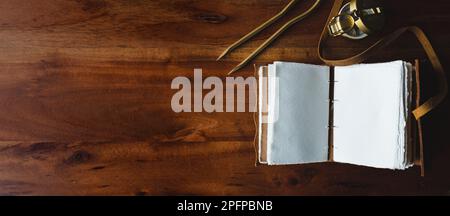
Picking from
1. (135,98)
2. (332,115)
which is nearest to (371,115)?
(332,115)

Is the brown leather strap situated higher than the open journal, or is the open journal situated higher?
the brown leather strap

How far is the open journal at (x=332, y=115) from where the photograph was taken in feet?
1.94

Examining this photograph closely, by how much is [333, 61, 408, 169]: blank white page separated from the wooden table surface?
6cm

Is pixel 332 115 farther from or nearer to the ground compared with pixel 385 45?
nearer to the ground

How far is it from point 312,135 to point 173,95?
0.25 m

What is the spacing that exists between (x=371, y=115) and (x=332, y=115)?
0.06m

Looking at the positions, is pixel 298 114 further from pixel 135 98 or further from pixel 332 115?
pixel 135 98

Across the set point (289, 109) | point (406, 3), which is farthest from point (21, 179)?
point (406, 3)

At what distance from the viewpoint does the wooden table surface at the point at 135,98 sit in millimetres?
662

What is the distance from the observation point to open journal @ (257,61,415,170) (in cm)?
59

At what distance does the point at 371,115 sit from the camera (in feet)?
1.99

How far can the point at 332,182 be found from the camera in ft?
2.19

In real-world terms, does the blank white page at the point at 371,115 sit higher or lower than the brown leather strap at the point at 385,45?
lower
